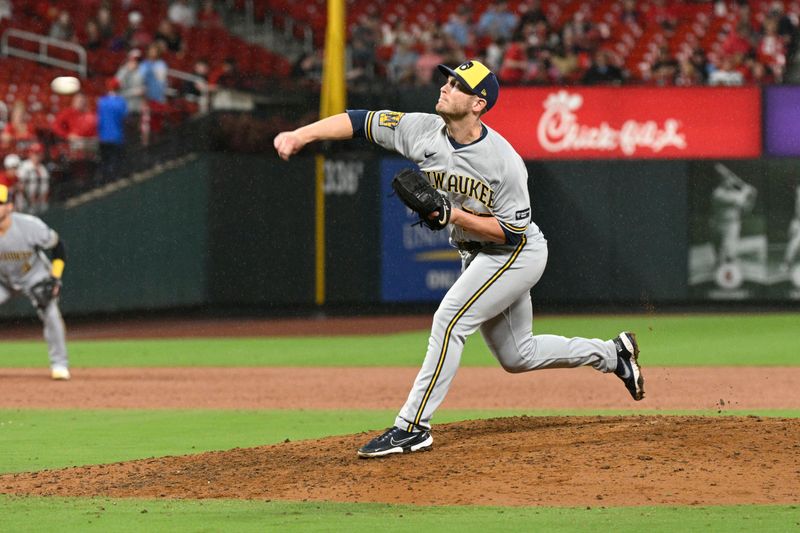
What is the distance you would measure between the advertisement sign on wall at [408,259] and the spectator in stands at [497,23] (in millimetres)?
3659

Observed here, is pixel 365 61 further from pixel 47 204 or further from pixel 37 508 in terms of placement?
pixel 37 508

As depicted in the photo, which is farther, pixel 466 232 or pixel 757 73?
pixel 757 73

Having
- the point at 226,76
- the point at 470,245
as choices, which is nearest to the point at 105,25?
the point at 226,76

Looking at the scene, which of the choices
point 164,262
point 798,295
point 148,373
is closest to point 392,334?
point 164,262

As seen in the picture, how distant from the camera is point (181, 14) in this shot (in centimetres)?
2486

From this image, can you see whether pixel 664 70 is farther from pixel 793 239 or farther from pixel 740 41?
pixel 793 239

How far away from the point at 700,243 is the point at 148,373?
10.1 metres

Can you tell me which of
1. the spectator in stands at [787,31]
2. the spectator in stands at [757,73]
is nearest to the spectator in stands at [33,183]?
the spectator in stands at [757,73]

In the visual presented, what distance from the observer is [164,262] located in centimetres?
2038

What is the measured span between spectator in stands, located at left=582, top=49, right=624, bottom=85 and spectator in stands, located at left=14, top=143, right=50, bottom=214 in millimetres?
8428

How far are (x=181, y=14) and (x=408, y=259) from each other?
700cm

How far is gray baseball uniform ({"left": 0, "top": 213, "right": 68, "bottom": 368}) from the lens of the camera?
13.6 m

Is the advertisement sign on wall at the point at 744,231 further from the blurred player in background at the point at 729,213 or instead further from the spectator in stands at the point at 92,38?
the spectator in stands at the point at 92,38

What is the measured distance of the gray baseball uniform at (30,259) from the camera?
13.6m
